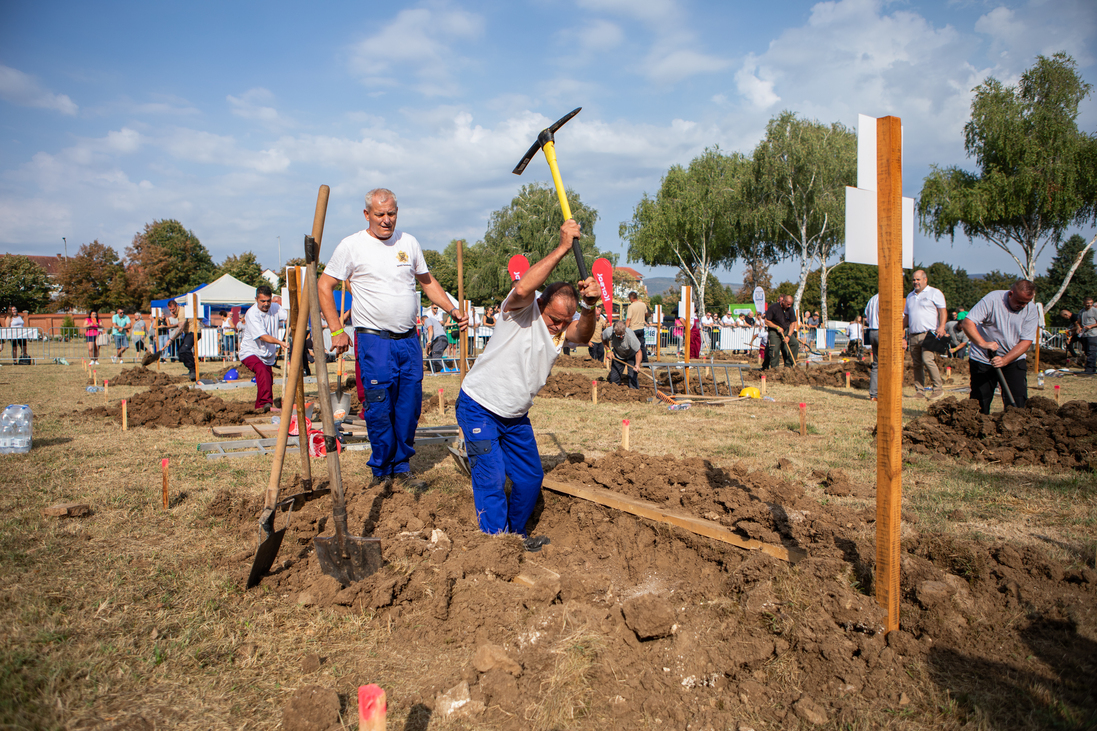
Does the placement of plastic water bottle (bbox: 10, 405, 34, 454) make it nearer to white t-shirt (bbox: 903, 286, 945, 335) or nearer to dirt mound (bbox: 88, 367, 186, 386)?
dirt mound (bbox: 88, 367, 186, 386)

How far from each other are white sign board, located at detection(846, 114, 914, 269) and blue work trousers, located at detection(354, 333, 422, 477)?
3093 millimetres

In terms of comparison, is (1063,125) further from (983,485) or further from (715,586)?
(715,586)

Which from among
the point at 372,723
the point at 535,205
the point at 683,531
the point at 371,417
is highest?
the point at 535,205

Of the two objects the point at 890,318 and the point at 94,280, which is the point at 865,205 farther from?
the point at 94,280

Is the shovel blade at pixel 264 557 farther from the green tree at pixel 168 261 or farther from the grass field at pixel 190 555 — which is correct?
the green tree at pixel 168 261

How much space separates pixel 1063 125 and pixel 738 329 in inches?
653

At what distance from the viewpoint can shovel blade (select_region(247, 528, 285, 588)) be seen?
121 inches

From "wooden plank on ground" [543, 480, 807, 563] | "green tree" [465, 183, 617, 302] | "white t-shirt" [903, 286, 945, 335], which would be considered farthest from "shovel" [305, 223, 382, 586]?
"green tree" [465, 183, 617, 302]

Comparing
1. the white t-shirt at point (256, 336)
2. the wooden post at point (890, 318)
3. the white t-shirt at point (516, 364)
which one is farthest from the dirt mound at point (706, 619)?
the white t-shirt at point (256, 336)

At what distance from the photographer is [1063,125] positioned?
26.8m

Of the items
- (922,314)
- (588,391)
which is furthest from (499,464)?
(922,314)

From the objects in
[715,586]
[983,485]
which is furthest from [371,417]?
[983,485]

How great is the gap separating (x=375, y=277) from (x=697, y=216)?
3827cm

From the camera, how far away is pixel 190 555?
351 centimetres
